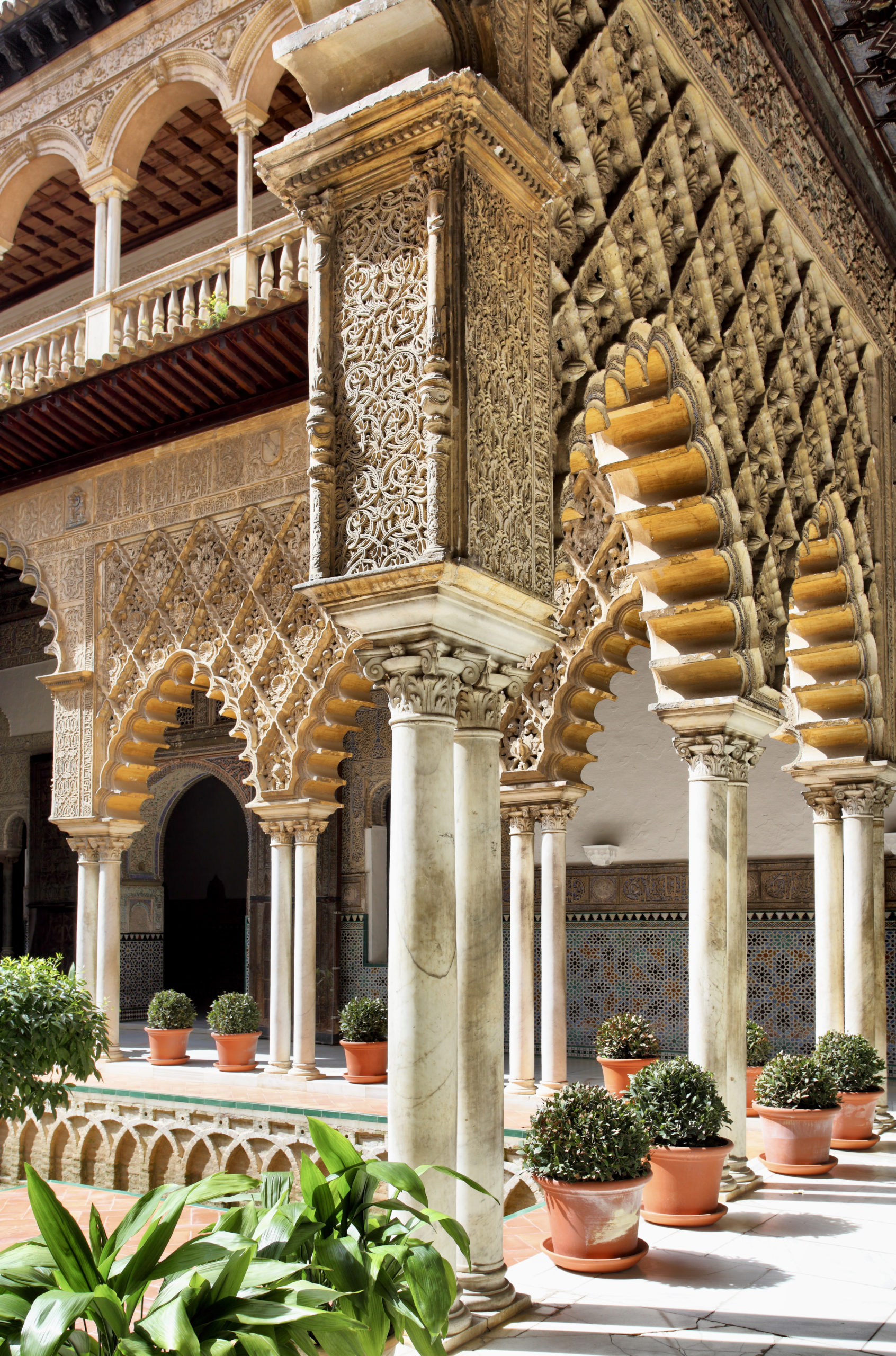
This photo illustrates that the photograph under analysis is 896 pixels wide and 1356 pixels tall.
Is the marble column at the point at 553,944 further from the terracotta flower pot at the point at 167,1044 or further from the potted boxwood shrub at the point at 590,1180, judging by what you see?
the potted boxwood shrub at the point at 590,1180

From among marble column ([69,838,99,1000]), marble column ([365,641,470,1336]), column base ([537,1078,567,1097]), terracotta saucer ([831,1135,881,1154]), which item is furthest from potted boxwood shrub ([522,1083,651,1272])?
marble column ([69,838,99,1000])

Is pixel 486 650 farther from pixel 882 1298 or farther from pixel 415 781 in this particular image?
pixel 882 1298

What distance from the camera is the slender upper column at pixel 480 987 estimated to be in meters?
3.60

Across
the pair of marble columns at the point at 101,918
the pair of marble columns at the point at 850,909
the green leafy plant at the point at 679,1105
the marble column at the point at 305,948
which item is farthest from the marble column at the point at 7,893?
the green leafy plant at the point at 679,1105

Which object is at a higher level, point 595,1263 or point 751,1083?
point 595,1263

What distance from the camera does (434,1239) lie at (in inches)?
133

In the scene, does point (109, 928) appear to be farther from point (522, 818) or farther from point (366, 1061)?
point (522, 818)

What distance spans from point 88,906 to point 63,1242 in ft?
27.7

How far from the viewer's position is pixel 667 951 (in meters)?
11.4

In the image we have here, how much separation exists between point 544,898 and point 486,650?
601 centimetres

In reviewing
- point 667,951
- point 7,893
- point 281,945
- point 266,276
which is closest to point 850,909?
point 667,951

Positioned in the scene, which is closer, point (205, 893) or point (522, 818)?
point (522, 818)

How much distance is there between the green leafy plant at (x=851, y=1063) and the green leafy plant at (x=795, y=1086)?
0.68m

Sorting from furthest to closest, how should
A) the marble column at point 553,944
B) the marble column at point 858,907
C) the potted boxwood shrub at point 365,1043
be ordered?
the potted boxwood shrub at point 365,1043
the marble column at point 553,944
the marble column at point 858,907
